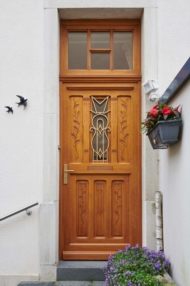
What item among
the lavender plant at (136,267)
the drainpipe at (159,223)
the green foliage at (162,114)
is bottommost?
the lavender plant at (136,267)

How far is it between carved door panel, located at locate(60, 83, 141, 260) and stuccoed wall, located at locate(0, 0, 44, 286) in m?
0.39

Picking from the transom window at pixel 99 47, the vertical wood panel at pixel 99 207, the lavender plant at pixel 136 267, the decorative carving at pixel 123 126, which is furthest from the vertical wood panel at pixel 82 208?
the transom window at pixel 99 47

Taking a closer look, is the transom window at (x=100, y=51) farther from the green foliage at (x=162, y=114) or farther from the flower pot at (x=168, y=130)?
the flower pot at (x=168, y=130)

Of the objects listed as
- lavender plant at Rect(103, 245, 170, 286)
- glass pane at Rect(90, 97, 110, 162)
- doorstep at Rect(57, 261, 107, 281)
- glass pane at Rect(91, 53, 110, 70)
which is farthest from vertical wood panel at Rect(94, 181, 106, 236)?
glass pane at Rect(91, 53, 110, 70)

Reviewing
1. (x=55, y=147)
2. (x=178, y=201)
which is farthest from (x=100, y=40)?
(x=178, y=201)

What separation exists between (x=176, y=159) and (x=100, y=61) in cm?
190

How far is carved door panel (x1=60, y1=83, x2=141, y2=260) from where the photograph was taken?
4.67m

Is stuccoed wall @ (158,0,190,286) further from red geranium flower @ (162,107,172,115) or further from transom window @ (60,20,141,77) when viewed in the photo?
transom window @ (60,20,141,77)

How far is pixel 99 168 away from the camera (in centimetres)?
468

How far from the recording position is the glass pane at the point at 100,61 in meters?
4.77

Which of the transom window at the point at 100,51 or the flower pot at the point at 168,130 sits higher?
the transom window at the point at 100,51

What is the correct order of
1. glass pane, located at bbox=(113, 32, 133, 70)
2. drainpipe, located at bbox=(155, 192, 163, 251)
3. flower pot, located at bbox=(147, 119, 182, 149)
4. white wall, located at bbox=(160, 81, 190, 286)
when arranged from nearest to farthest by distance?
white wall, located at bbox=(160, 81, 190, 286) → flower pot, located at bbox=(147, 119, 182, 149) → drainpipe, located at bbox=(155, 192, 163, 251) → glass pane, located at bbox=(113, 32, 133, 70)

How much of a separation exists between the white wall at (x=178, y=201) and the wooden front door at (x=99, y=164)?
0.72 meters

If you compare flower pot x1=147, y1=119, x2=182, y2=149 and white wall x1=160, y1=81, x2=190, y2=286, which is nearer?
white wall x1=160, y1=81, x2=190, y2=286
